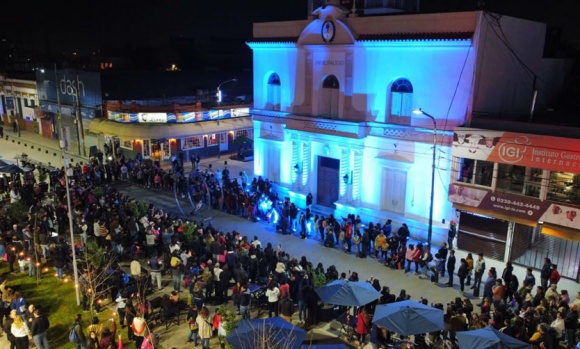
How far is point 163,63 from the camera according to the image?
69250mm

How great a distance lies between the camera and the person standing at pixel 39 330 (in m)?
13.6

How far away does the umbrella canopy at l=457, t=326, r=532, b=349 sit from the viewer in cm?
1109

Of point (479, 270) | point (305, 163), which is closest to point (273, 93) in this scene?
point (305, 163)

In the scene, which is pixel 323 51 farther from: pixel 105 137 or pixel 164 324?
pixel 105 137

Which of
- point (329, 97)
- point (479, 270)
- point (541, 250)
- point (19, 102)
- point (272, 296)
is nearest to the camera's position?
point (272, 296)

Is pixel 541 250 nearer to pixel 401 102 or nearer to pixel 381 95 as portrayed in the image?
pixel 401 102

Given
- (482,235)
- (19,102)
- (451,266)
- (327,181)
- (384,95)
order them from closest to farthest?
(451,266)
(482,235)
(384,95)
(327,181)
(19,102)

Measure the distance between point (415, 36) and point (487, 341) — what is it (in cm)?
1544

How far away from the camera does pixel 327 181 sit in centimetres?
2745

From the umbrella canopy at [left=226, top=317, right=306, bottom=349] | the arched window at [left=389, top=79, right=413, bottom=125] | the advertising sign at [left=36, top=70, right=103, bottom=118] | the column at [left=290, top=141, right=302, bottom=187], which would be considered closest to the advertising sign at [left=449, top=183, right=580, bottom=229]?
the arched window at [left=389, top=79, right=413, bottom=125]

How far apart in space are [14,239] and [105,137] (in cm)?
2155

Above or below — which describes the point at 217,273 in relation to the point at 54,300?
above

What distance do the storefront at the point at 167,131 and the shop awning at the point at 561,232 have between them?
2829 centimetres

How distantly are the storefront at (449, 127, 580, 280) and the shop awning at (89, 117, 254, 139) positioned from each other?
79.7ft
